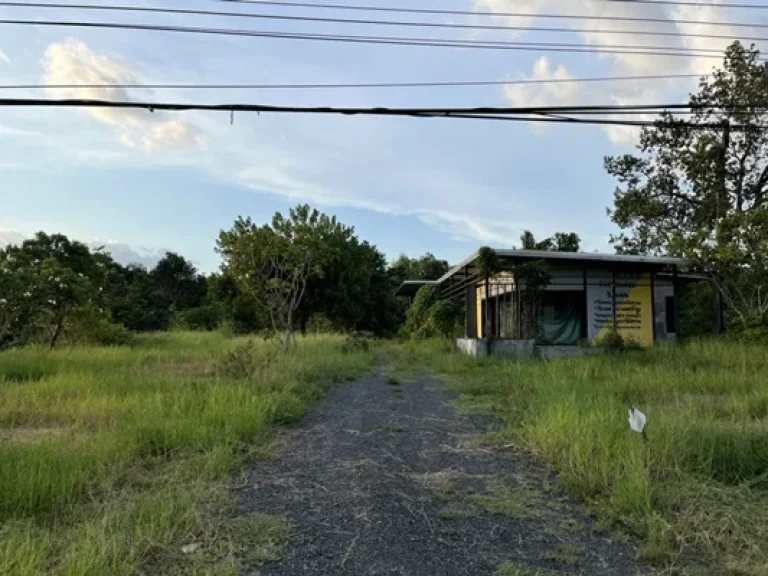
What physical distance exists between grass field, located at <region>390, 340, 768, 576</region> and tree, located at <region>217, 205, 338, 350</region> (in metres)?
9.13

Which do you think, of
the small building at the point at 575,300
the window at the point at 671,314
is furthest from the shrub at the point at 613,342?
the window at the point at 671,314

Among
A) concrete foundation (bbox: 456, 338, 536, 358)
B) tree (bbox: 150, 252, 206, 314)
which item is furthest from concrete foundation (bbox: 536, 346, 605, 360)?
tree (bbox: 150, 252, 206, 314)

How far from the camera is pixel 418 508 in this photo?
4520 millimetres

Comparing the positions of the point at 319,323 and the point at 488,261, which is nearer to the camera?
the point at 488,261

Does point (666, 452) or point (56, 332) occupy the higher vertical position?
point (56, 332)

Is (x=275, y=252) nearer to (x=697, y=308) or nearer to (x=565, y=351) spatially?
(x=565, y=351)

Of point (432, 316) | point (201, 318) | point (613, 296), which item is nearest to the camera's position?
point (613, 296)

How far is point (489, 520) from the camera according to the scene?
4.29 m

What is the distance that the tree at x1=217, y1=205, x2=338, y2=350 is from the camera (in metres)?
18.3

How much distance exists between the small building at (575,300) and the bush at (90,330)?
11882mm

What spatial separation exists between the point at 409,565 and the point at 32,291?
1556cm

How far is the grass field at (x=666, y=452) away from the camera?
12.5ft

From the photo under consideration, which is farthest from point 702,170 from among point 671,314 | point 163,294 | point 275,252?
point 163,294

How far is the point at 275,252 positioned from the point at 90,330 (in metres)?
7.15
